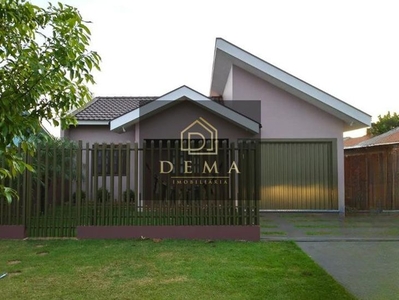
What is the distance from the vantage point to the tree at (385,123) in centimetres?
4097

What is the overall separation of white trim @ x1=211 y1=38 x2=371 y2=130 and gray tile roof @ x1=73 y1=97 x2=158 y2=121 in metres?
4.01

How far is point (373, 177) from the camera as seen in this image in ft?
45.4

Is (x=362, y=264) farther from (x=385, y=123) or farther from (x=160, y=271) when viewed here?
(x=385, y=123)

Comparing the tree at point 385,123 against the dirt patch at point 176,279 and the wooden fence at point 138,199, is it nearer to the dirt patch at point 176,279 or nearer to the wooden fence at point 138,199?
the wooden fence at point 138,199

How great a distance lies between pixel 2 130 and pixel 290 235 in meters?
7.41

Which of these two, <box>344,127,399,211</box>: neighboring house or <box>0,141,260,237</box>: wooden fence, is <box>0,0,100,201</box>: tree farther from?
<box>344,127,399,211</box>: neighboring house

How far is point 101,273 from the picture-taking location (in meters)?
5.75

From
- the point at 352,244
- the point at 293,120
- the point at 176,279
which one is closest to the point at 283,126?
the point at 293,120

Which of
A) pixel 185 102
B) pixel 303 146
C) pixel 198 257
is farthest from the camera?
pixel 303 146

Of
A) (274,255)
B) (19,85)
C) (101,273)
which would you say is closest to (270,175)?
(274,255)

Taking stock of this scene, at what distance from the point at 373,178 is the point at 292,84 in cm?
480

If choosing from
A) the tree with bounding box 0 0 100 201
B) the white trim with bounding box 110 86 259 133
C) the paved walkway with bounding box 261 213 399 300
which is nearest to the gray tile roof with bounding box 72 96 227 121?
the white trim with bounding box 110 86 259 133

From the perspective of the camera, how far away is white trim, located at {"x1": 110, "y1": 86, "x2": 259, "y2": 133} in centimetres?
1176

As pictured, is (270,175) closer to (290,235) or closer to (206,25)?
(290,235)
